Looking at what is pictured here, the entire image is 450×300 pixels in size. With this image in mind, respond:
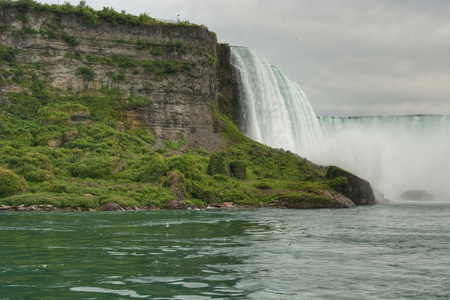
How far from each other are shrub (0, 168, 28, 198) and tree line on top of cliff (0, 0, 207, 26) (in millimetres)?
36779

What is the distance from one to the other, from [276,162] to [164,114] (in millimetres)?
18155

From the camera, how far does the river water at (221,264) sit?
1127 cm

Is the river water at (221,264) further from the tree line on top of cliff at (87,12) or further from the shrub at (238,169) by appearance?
the tree line on top of cliff at (87,12)

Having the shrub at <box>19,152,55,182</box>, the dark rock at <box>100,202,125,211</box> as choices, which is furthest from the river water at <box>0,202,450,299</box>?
the shrub at <box>19,152,55,182</box>

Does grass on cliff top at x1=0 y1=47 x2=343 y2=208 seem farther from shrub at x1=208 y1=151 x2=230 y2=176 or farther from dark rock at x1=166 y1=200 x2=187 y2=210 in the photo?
dark rock at x1=166 y1=200 x2=187 y2=210

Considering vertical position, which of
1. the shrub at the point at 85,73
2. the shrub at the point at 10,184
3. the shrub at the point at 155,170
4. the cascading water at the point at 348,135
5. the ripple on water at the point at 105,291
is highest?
the shrub at the point at 85,73

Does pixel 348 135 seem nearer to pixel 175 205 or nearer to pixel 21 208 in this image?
pixel 175 205

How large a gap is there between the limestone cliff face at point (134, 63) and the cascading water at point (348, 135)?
9124 millimetres

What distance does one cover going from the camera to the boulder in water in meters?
75.6

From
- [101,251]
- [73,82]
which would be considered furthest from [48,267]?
[73,82]

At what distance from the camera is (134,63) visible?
255 feet

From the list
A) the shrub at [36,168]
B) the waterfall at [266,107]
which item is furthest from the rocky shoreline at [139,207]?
the waterfall at [266,107]

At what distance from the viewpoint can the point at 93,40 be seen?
76.6 meters

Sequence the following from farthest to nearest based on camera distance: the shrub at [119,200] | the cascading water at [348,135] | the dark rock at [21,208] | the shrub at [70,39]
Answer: the cascading water at [348,135], the shrub at [70,39], the shrub at [119,200], the dark rock at [21,208]
